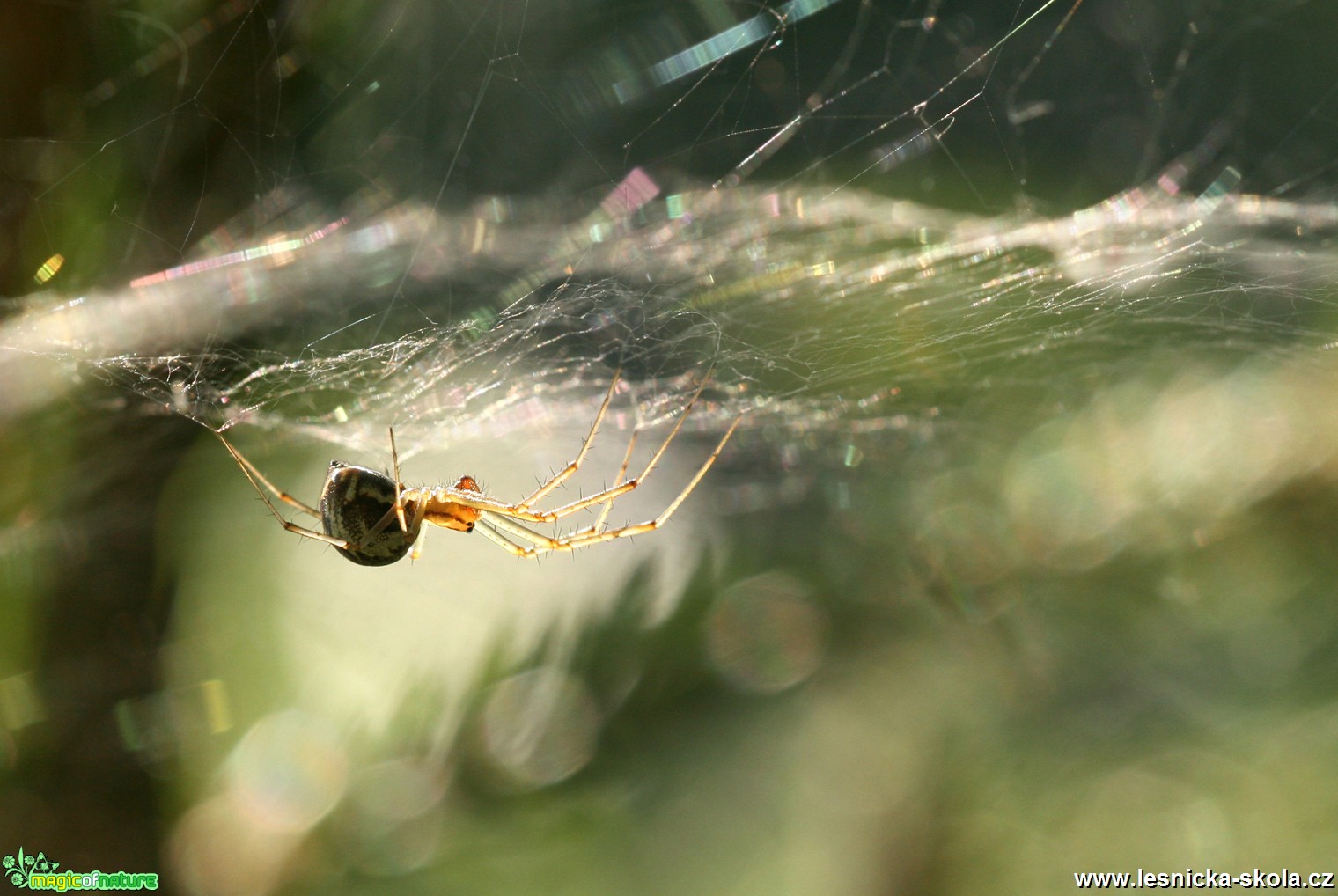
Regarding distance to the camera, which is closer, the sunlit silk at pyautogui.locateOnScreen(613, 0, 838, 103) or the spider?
the sunlit silk at pyautogui.locateOnScreen(613, 0, 838, 103)

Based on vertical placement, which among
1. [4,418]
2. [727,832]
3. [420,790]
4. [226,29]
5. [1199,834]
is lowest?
[1199,834]

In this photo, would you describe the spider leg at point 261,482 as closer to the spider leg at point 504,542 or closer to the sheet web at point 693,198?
the sheet web at point 693,198

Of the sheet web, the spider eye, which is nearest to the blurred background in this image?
the sheet web

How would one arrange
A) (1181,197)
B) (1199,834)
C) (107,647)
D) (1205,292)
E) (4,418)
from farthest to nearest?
(1205,292) < (1181,197) < (107,647) < (4,418) < (1199,834)

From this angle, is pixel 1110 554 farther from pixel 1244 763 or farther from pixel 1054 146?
pixel 1054 146

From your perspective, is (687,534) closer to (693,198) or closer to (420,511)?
(420,511)

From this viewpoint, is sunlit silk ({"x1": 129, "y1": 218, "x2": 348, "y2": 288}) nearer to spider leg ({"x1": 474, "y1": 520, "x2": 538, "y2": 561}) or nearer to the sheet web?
the sheet web

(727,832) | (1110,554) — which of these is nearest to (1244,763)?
(1110,554)
